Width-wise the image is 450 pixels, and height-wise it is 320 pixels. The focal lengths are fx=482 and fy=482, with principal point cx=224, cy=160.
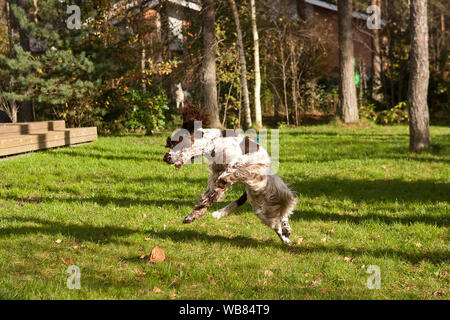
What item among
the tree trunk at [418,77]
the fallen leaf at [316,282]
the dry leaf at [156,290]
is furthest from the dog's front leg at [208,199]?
the tree trunk at [418,77]

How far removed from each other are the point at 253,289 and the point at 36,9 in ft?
49.0

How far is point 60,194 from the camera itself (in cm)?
796

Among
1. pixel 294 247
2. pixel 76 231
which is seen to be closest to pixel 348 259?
pixel 294 247

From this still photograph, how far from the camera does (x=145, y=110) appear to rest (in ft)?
52.5

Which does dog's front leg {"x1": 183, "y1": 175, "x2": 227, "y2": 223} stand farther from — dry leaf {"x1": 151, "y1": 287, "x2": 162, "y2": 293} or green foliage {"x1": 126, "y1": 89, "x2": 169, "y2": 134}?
green foliage {"x1": 126, "y1": 89, "x2": 169, "y2": 134}

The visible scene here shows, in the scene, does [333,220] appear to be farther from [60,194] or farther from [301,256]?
[60,194]

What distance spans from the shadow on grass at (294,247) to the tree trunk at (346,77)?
41.5 feet

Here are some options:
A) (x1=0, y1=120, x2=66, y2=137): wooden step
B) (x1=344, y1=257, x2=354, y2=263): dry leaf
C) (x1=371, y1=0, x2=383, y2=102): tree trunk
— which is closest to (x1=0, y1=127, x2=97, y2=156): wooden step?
(x1=0, y1=120, x2=66, y2=137): wooden step

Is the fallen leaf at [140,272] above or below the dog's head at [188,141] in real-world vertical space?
below

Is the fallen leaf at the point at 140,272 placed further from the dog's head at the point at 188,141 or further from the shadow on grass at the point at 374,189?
the shadow on grass at the point at 374,189

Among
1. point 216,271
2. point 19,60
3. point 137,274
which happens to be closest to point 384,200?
point 216,271

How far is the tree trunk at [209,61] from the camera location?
16016 millimetres

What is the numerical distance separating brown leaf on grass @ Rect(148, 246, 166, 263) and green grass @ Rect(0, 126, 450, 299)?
0.10m

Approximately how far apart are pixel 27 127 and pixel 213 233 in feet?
28.3
